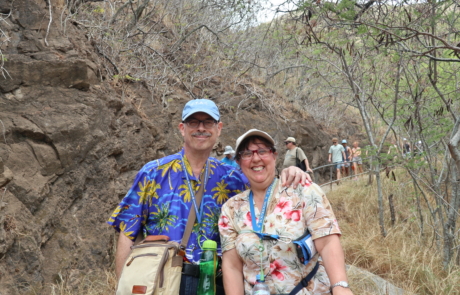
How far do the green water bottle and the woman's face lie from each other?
0.47m

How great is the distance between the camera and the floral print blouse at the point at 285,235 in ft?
7.45

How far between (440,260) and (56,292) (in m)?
5.78

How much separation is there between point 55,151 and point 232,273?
3546mm

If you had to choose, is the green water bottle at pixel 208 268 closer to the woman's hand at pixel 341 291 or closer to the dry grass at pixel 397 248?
the woman's hand at pixel 341 291

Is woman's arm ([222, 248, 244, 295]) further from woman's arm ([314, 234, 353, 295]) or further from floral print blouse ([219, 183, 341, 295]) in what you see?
woman's arm ([314, 234, 353, 295])

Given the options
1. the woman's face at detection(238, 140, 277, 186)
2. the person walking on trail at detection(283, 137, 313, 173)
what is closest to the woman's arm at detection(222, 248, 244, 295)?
the woman's face at detection(238, 140, 277, 186)

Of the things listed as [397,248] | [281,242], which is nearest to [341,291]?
[281,242]

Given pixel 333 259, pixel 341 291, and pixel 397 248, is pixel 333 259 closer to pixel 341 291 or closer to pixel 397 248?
pixel 341 291

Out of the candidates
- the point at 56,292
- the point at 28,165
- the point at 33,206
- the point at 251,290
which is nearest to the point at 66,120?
the point at 28,165

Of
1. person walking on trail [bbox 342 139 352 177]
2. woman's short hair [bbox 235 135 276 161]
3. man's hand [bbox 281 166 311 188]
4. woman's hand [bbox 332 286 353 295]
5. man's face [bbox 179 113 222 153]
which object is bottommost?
woman's hand [bbox 332 286 353 295]

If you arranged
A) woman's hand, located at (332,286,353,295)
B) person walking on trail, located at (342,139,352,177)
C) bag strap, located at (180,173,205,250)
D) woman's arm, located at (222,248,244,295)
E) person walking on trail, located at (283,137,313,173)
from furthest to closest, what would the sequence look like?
person walking on trail, located at (342,139,352,177) < person walking on trail, located at (283,137,313,173) < bag strap, located at (180,173,205,250) < woman's arm, located at (222,248,244,295) < woman's hand, located at (332,286,353,295)

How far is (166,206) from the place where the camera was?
2.63 meters

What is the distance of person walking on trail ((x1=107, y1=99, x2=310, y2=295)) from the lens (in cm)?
261

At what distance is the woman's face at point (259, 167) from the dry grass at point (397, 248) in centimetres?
359
